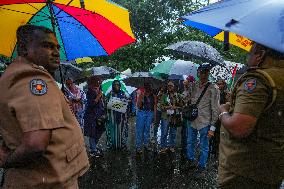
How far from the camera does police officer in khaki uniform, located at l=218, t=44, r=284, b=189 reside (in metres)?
2.22

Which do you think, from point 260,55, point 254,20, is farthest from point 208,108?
point 254,20

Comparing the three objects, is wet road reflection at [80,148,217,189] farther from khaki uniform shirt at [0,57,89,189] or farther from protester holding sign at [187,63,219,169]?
khaki uniform shirt at [0,57,89,189]

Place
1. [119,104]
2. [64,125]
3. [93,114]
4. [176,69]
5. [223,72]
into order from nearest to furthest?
[64,125] < [93,114] < [119,104] < [176,69] < [223,72]

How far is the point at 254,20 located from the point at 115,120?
688cm

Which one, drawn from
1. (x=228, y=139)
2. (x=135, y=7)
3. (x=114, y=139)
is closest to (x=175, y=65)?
(x=114, y=139)

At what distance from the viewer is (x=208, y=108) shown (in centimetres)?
672

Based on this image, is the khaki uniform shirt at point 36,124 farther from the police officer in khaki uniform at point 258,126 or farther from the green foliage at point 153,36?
the green foliage at point 153,36

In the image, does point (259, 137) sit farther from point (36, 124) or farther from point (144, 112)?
point (144, 112)

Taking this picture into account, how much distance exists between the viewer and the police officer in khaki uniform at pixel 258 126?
7.28ft

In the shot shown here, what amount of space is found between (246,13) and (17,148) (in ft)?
5.37

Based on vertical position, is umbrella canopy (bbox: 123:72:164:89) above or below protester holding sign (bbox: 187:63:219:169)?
above

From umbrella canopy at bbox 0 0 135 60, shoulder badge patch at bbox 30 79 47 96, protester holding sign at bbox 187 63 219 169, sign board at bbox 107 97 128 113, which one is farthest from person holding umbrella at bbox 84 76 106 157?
shoulder badge patch at bbox 30 79 47 96

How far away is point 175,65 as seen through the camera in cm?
1002

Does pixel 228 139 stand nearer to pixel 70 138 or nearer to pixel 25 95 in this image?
pixel 70 138
